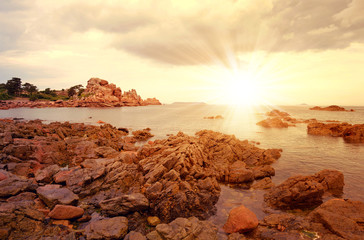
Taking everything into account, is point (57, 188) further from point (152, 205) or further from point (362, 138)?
point (362, 138)

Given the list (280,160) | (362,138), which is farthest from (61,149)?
(362,138)

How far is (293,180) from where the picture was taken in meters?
13.6

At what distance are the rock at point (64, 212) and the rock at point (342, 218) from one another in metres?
13.0

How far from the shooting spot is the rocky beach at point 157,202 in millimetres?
8656

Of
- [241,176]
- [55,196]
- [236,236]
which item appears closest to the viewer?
[236,236]

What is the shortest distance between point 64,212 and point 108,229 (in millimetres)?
3105

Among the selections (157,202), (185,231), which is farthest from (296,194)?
(157,202)

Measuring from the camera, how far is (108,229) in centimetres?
873

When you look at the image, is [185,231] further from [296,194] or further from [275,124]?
[275,124]

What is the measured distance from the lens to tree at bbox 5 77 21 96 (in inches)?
6560

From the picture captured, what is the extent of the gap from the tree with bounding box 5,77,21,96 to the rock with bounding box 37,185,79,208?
217988 millimetres

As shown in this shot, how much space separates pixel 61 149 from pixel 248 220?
23182 mm

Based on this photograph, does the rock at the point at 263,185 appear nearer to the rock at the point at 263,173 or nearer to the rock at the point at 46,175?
the rock at the point at 263,173

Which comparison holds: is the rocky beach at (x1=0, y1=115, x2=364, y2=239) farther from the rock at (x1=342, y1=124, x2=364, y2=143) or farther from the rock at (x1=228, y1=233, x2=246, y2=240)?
the rock at (x1=342, y1=124, x2=364, y2=143)
